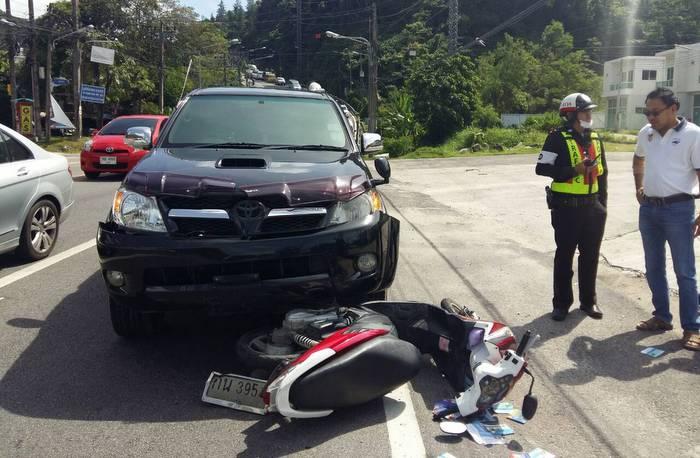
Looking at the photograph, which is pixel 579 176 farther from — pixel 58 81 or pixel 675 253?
pixel 58 81

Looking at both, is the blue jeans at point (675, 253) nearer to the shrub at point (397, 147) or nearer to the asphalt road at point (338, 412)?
the asphalt road at point (338, 412)

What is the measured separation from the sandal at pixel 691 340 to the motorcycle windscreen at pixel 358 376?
7.48ft

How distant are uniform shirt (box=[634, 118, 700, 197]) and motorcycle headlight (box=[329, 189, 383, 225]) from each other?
2.19 meters

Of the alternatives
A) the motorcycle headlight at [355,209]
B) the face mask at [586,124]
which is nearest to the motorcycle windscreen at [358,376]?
the motorcycle headlight at [355,209]

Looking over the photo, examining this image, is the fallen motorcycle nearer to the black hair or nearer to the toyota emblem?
the toyota emblem

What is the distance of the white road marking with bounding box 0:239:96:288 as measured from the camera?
628cm

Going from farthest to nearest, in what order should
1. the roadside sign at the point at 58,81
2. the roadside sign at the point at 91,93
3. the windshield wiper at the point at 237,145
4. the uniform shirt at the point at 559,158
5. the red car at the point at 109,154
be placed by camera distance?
the roadside sign at the point at 58,81 → the roadside sign at the point at 91,93 → the red car at the point at 109,154 → the uniform shirt at the point at 559,158 → the windshield wiper at the point at 237,145

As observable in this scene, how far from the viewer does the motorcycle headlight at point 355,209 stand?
4012mm

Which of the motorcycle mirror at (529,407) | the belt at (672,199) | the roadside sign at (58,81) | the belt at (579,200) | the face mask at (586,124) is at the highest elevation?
the roadside sign at (58,81)

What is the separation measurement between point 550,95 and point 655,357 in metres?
65.4

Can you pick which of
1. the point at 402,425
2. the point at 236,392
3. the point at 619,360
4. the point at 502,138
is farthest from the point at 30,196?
the point at 502,138

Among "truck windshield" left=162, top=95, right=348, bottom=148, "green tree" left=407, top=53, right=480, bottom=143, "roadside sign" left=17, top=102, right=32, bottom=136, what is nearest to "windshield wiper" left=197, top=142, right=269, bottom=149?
"truck windshield" left=162, top=95, right=348, bottom=148

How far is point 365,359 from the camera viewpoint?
3.38 m

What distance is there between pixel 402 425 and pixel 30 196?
5.07 meters
